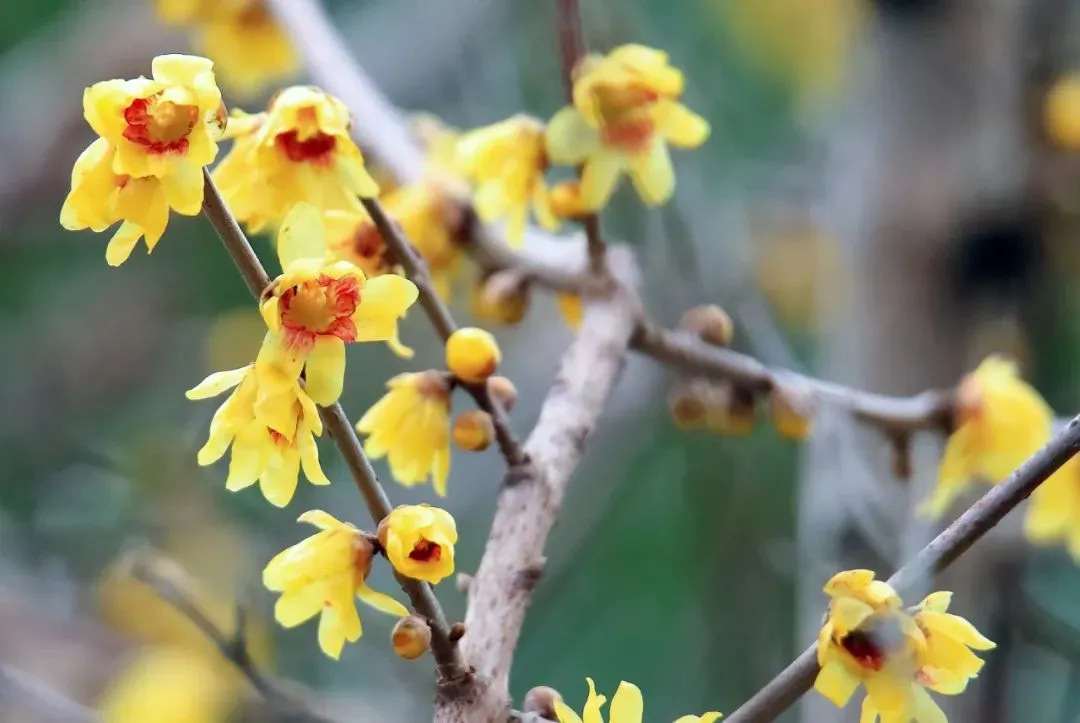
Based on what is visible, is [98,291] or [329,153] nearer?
[329,153]

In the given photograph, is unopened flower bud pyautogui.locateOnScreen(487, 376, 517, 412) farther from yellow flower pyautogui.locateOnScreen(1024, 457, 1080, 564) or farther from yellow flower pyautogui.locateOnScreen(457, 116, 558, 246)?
yellow flower pyautogui.locateOnScreen(1024, 457, 1080, 564)

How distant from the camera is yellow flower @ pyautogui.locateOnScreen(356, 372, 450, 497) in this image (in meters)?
0.41

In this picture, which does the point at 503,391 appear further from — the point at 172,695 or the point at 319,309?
the point at 172,695

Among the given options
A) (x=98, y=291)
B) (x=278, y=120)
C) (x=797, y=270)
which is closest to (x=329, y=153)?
(x=278, y=120)

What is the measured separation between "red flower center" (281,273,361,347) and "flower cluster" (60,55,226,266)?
1.4 inches

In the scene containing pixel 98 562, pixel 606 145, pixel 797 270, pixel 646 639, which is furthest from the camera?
pixel 797 270

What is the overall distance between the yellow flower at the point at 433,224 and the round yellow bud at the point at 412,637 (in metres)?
0.23

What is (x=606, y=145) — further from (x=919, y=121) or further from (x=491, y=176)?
(x=919, y=121)

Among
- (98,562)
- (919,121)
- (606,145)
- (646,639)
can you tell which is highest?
(606,145)

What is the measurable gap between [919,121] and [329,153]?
52 cm

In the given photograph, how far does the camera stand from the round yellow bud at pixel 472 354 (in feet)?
1.31

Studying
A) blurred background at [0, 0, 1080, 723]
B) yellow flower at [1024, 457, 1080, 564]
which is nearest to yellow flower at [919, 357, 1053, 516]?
yellow flower at [1024, 457, 1080, 564]

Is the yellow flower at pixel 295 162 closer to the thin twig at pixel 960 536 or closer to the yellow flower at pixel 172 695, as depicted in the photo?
the thin twig at pixel 960 536

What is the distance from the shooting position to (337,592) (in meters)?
0.33
